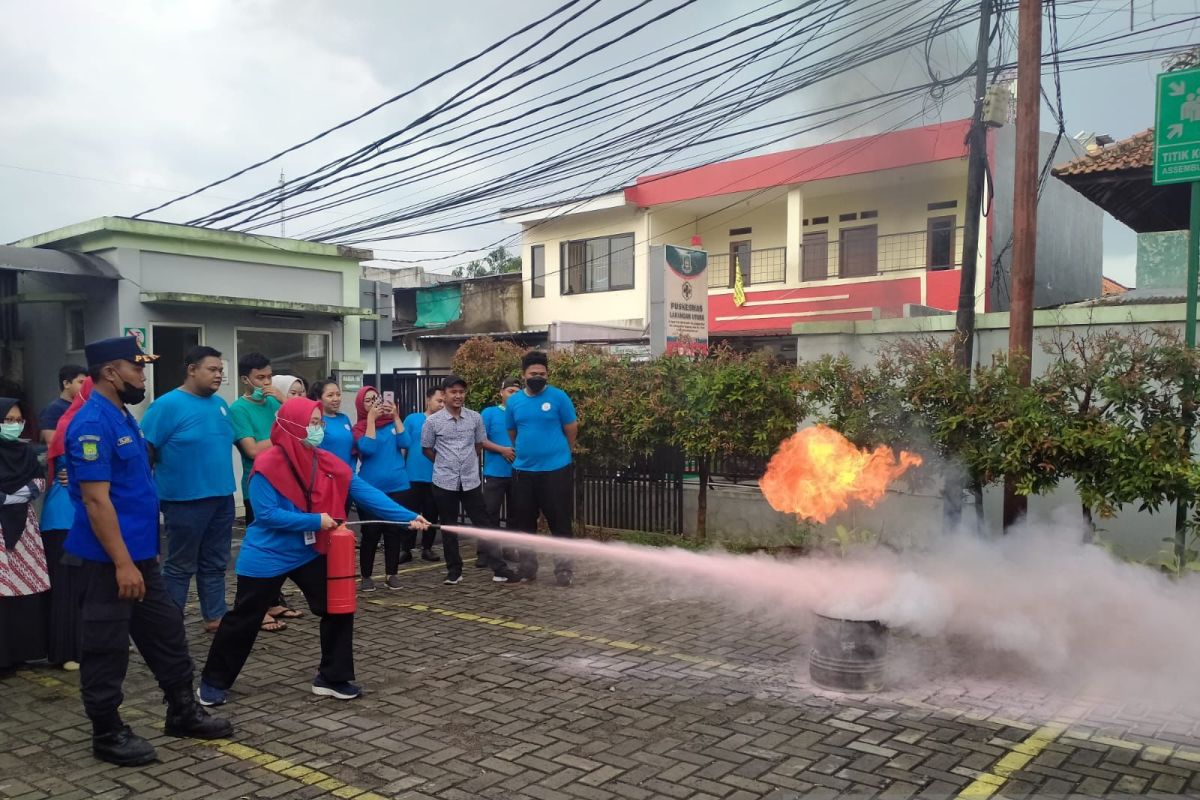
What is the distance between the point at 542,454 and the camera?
8344 mm

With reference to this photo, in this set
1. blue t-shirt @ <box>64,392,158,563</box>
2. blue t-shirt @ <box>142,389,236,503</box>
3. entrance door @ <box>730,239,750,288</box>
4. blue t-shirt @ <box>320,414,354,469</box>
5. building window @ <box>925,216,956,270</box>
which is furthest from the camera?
entrance door @ <box>730,239,750,288</box>

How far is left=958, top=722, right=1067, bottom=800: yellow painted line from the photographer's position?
395 cm

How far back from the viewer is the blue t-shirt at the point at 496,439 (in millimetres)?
9023

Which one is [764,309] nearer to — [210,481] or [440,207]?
[440,207]

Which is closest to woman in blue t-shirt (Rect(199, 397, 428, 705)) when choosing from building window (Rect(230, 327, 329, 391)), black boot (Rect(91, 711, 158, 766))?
black boot (Rect(91, 711, 158, 766))

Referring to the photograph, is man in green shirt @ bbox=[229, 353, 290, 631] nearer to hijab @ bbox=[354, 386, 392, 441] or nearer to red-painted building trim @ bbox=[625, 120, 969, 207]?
hijab @ bbox=[354, 386, 392, 441]

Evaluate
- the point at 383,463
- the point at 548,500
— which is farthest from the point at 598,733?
the point at 383,463

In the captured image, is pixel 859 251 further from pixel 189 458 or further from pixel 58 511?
pixel 58 511

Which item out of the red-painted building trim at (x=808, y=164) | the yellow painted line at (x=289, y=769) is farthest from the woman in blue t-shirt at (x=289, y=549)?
the red-painted building trim at (x=808, y=164)

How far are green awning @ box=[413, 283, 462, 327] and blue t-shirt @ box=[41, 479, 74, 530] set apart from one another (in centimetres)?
2237

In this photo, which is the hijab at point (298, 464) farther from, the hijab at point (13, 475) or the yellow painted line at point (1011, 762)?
the yellow painted line at point (1011, 762)

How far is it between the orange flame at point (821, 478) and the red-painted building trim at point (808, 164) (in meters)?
8.33

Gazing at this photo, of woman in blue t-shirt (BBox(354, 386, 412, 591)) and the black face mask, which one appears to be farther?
woman in blue t-shirt (BBox(354, 386, 412, 591))

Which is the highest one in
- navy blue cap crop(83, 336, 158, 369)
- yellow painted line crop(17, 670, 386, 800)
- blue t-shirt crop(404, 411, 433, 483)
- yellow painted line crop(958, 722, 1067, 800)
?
navy blue cap crop(83, 336, 158, 369)
